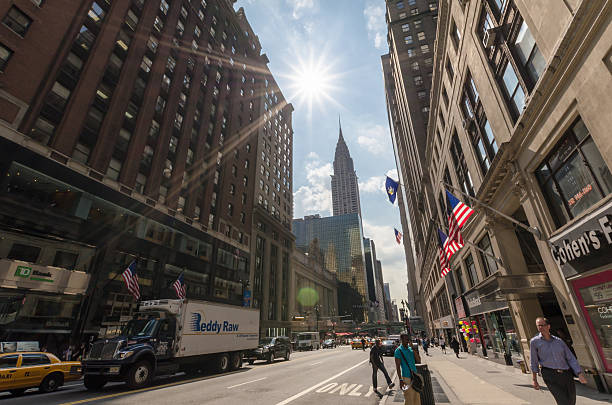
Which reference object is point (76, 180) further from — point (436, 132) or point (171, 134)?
point (436, 132)

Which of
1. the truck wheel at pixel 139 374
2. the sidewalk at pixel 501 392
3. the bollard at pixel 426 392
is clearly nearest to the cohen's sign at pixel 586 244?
the sidewalk at pixel 501 392

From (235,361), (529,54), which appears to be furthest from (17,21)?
(529,54)

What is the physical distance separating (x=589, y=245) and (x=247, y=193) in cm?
4957

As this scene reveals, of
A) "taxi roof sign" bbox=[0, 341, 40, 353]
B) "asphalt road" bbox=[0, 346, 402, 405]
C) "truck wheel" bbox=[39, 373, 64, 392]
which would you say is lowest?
"asphalt road" bbox=[0, 346, 402, 405]

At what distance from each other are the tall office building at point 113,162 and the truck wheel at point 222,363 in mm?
11496

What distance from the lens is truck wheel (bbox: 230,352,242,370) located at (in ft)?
62.0

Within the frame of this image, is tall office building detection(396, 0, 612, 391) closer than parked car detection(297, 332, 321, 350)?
Yes

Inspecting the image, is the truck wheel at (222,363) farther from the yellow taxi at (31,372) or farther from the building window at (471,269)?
the building window at (471,269)

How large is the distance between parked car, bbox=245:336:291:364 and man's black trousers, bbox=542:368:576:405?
69.4 ft

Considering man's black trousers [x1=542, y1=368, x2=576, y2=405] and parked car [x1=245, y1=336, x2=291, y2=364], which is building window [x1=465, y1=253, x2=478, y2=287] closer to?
parked car [x1=245, y1=336, x2=291, y2=364]

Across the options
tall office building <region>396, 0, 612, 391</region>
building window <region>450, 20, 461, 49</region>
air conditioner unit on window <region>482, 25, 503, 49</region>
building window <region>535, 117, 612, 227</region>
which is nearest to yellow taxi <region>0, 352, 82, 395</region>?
tall office building <region>396, 0, 612, 391</region>

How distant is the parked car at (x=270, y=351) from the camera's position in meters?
23.7

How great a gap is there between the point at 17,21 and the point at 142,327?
89.8 ft

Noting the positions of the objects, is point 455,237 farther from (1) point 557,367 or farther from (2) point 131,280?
(2) point 131,280
